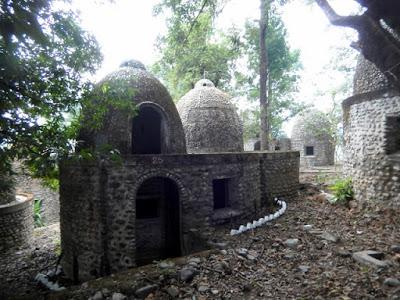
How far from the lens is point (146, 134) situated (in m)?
11.8

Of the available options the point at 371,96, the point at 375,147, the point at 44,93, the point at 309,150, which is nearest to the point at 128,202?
the point at 44,93

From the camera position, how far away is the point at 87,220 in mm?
8750

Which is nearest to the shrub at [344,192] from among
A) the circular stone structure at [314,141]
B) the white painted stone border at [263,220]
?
the white painted stone border at [263,220]

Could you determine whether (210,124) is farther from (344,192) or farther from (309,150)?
(309,150)

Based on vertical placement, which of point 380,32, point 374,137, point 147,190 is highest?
point 380,32

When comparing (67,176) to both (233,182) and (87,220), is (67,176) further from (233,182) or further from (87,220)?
(233,182)

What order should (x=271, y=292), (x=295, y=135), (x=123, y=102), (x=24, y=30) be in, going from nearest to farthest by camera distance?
(x=24, y=30)
(x=271, y=292)
(x=123, y=102)
(x=295, y=135)

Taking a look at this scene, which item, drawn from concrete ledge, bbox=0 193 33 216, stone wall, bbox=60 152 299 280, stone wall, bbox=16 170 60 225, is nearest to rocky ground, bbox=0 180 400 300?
stone wall, bbox=60 152 299 280

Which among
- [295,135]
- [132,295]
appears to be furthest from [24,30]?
[295,135]

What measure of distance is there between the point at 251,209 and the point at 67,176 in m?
6.45

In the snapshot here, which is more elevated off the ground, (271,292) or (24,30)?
(24,30)

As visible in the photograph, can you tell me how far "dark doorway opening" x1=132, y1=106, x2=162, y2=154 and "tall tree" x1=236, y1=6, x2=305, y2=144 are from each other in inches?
401

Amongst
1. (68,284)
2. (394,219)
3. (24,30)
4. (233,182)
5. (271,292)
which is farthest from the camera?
(233,182)

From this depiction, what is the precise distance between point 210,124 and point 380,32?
389 inches
